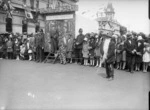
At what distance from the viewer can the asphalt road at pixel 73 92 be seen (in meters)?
4.38

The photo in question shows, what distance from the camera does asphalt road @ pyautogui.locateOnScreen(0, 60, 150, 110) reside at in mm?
4380

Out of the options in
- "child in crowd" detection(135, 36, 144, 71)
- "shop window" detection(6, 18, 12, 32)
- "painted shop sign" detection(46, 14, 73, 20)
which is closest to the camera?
"child in crowd" detection(135, 36, 144, 71)

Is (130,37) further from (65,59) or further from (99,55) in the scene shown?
(65,59)

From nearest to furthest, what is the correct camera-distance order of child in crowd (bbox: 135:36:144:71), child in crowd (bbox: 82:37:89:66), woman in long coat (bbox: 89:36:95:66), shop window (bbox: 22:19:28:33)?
child in crowd (bbox: 135:36:144:71), woman in long coat (bbox: 89:36:95:66), child in crowd (bbox: 82:37:89:66), shop window (bbox: 22:19:28:33)

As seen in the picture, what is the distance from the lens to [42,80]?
6781 millimetres

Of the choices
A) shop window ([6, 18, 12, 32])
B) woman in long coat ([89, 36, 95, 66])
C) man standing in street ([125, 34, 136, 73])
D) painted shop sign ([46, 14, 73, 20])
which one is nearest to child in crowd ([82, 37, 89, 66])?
woman in long coat ([89, 36, 95, 66])

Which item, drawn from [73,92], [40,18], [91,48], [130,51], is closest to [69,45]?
[91,48]

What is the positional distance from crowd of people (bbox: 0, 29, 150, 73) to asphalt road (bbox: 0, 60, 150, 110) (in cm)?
122

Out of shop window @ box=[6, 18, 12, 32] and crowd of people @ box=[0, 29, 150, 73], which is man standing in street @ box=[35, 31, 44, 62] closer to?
crowd of people @ box=[0, 29, 150, 73]

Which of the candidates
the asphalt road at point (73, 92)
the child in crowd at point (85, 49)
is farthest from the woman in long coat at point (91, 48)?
the asphalt road at point (73, 92)

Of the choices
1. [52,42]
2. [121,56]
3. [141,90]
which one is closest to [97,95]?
[141,90]

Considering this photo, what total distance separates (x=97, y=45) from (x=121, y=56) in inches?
57.1

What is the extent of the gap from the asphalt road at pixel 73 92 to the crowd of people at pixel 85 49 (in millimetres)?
1224

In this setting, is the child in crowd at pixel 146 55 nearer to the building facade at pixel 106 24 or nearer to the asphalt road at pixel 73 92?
the asphalt road at pixel 73 92
